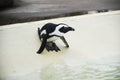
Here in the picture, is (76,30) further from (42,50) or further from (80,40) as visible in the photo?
(42,50)

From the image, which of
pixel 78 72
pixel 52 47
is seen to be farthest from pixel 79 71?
pixel 52 47

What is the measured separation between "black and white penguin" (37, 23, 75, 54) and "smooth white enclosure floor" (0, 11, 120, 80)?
0.02 metres

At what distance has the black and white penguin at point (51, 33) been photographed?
35.6 inches

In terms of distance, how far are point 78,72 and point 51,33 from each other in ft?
0.55

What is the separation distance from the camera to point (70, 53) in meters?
0.90

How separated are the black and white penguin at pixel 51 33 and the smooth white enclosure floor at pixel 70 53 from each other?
0.7 inches

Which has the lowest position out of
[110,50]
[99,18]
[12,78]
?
[12,78]

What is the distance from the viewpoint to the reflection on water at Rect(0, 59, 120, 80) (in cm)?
79

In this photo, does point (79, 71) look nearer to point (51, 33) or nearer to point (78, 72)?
point (78, 72)

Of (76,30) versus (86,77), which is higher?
(76,30)

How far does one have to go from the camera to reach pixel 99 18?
99 centimetres

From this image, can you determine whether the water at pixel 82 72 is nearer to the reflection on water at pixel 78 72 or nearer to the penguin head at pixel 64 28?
the reflection on water at pixel 78 72

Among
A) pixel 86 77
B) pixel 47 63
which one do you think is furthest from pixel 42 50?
pixel 86 77

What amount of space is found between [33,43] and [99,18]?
Answer: 0.23 metres
